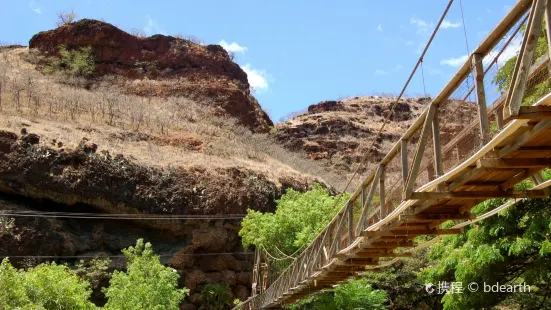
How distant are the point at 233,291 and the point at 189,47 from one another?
28265mm

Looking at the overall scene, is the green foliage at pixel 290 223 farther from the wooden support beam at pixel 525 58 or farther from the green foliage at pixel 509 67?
the wooden support beam at pixel 525 58

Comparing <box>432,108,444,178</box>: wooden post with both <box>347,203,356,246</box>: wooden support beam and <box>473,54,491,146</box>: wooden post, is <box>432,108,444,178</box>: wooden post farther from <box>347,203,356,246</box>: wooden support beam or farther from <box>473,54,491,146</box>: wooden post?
<box>347,203,356,246</box>: wooden support beam

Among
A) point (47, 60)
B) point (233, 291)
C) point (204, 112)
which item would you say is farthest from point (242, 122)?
point (233, 291)

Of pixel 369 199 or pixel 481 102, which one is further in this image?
pixel 369 199

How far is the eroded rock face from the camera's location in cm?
4106

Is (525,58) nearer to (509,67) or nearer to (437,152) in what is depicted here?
(437,152)

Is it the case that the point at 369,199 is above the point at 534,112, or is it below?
below

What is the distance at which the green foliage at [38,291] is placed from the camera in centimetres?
993

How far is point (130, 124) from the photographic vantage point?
97.2ft

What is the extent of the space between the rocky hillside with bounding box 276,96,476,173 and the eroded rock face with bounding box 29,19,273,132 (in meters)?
3.66

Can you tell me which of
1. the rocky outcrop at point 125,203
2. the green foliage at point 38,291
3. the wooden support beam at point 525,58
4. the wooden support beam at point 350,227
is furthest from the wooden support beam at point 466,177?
the rocky outcrop at point 125,203

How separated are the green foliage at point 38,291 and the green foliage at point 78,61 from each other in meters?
31.3

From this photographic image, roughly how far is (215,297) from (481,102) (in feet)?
60.1

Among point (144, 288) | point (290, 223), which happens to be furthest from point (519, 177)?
point (290, 223)
